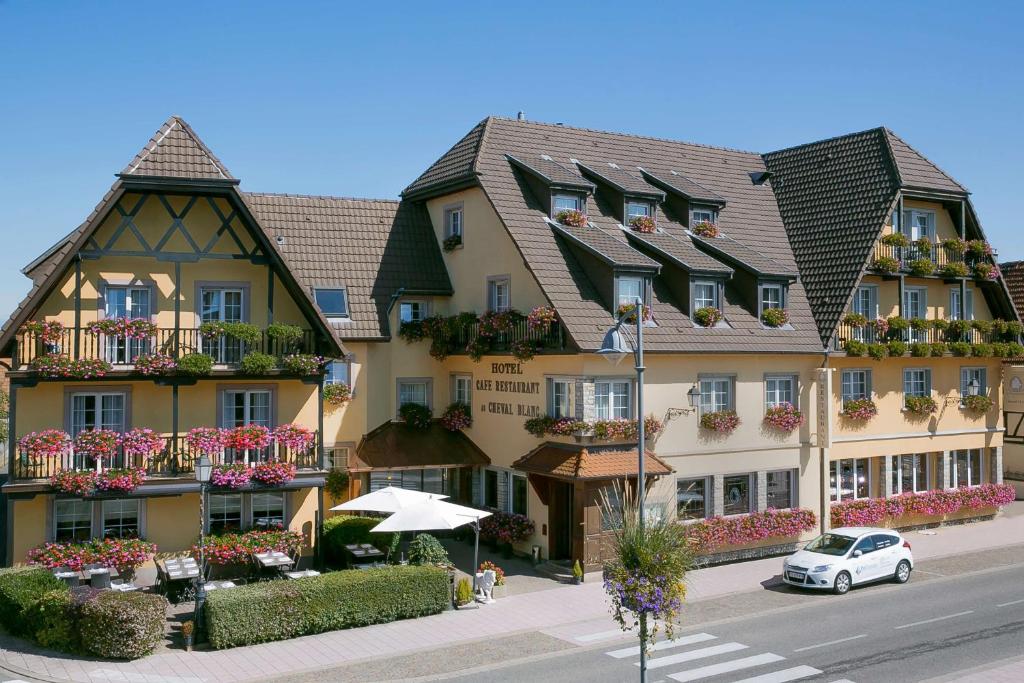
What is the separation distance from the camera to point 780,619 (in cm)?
2194

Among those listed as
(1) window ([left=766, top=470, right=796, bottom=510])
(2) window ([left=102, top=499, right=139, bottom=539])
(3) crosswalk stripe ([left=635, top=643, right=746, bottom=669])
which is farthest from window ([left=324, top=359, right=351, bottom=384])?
(3) crosswalk stripe ([left=635, top=643, right=746, bottom=669])

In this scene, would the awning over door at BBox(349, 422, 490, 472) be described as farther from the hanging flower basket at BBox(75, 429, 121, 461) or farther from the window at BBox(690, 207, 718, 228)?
the window at BBox(690, 207, 718, 228)

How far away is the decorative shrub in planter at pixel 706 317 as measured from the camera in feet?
92.1

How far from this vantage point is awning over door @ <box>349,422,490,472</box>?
29047 mm

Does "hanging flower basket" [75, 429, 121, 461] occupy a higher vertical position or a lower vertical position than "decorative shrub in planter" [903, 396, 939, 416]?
lower

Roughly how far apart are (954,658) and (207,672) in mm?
13784

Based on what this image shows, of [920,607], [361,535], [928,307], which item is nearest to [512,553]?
[361,535]

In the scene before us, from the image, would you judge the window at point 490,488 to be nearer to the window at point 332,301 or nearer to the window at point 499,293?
the window at point 499,293

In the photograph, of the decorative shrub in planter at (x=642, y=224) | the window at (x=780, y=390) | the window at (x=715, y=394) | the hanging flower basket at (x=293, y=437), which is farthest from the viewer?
the decorative shrub in planter at (x=642, y=224)

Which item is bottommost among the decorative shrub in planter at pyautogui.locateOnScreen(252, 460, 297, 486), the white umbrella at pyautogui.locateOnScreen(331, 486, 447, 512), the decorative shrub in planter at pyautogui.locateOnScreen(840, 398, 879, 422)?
the white umbrella at pyautogui.locateOnScreen(331, 486, 447, 512)

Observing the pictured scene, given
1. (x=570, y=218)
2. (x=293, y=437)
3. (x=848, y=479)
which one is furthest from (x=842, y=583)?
(x=293, y=437)

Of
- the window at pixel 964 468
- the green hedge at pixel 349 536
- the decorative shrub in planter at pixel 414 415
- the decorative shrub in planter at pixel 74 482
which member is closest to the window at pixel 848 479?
the window at pixel 964 468

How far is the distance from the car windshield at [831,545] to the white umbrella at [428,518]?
28.8 feet

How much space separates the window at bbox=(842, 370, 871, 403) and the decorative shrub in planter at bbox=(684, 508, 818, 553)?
4258 mm
